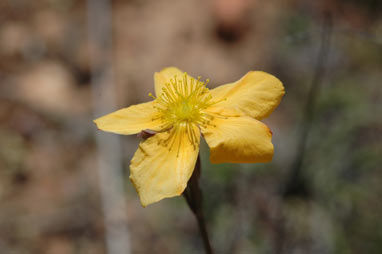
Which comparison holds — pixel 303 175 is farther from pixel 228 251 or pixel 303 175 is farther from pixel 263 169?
pixel 228 251

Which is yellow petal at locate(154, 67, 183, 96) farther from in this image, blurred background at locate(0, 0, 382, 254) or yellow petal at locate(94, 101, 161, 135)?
blurred background at locate(0, 0, 382, 254)

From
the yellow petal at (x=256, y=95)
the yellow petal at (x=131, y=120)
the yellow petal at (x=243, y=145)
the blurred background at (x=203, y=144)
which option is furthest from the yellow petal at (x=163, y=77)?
the blurred background at (x=203, y=144)

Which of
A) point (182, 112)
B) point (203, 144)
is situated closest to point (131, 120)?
point (182, 112)

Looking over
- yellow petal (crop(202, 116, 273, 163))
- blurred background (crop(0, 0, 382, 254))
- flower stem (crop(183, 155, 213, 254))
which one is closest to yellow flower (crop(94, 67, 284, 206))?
yellow petal (crop(202, 116, 273, 163))

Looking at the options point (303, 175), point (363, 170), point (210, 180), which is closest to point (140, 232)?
point (210, 180)

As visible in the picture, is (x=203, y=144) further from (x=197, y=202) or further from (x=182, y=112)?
(x=197, y=202)

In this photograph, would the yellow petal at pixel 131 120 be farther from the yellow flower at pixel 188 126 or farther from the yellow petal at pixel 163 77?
the yellow petal at pixel 163 77
